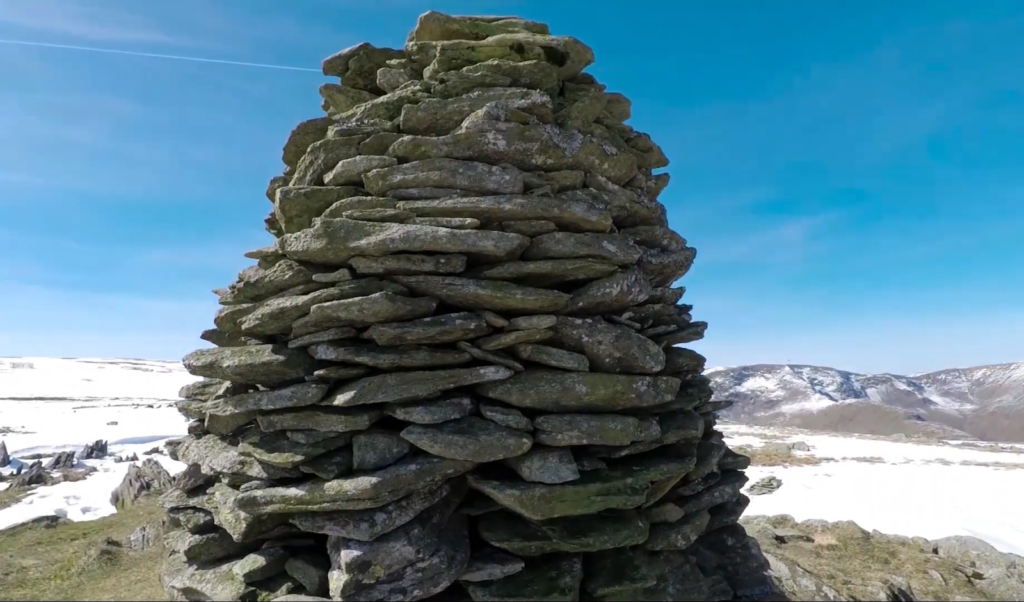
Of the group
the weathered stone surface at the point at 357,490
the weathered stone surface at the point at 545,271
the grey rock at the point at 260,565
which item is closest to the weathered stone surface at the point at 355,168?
the weathered stone surface at the point at 545,271

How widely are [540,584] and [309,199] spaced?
916cm

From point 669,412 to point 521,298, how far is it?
4633 millimetres

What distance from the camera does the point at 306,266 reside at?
10703 millimetres

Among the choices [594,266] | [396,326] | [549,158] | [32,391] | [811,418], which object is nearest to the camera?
[396,326]

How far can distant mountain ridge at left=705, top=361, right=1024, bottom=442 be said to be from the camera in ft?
247

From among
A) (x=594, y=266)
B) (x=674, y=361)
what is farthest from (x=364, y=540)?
(x=674, y=361)

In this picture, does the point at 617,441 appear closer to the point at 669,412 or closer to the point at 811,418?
the point at 669,412

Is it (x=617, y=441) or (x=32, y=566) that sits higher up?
(x=617, y=441)

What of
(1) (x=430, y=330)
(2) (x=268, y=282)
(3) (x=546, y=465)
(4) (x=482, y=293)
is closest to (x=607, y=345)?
(3) (x=546, y=465)

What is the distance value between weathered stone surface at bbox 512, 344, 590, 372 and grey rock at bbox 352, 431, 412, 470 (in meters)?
2.85

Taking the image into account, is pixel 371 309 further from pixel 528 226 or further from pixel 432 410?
pixel 528 226

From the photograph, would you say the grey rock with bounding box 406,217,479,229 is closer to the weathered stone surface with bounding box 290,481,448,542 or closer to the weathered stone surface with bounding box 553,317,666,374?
the weathered stone surface with bounding box 553,317,666,374

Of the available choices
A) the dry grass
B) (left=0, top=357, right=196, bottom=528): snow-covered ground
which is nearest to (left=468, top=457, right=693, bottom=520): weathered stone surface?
the dry grass

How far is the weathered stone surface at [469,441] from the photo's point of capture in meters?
8.94
